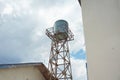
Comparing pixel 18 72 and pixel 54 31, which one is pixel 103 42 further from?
pixel 54 31

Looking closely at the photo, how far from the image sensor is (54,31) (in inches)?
838

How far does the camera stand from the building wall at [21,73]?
41.6 feet

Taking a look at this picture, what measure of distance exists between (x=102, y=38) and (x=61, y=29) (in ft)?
47.9

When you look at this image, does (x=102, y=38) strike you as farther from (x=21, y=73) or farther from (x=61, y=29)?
(x=61, y=29)

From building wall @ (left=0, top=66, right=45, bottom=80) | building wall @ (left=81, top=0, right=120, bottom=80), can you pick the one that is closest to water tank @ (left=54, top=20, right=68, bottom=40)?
building wall @ (left=0, top=66, right=45, bottom=80)

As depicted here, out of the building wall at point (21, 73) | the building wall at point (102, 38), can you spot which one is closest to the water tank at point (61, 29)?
the building wall at point (21, 73)

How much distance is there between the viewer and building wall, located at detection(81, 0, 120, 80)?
19.6 ft

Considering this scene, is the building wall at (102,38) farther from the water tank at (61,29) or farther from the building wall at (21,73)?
the water tank at (61,29)

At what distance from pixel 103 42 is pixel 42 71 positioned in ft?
40.5

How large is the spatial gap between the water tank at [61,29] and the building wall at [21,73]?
19.5 feet

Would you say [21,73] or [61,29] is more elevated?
[61,29]

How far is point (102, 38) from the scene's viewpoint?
6.46 metres

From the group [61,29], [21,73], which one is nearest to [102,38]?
[21,73]

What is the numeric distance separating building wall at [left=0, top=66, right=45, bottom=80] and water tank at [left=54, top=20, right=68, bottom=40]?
594cm
